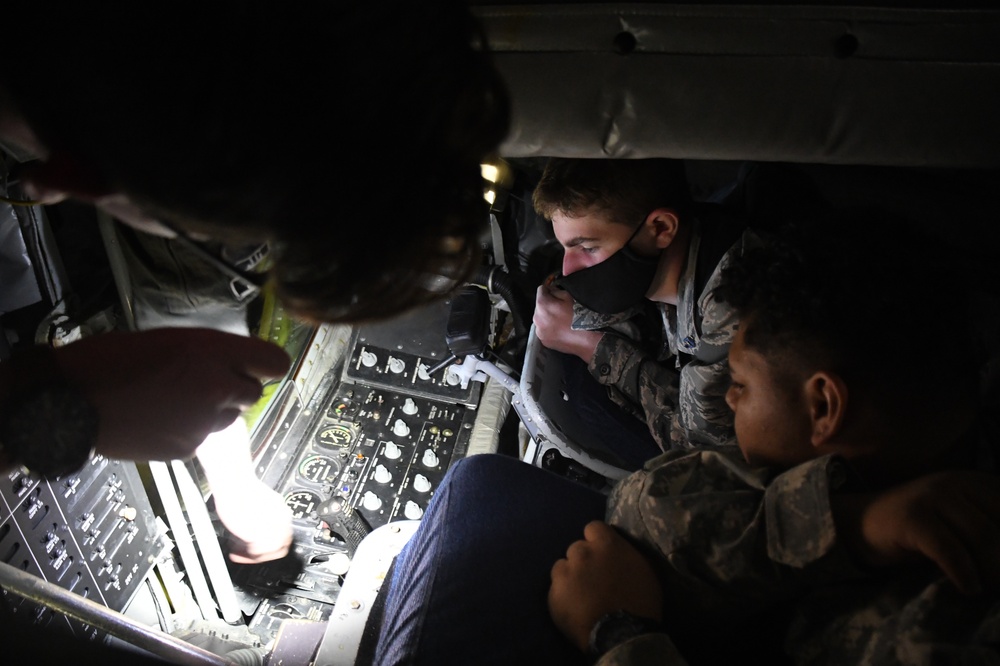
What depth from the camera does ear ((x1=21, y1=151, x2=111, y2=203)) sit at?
0.75 m

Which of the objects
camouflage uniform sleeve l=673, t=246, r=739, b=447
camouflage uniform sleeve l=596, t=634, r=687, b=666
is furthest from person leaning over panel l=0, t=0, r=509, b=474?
camouflage uniform sleeve l=673, t=246, r=739, b=447

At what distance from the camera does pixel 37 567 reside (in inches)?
49.8

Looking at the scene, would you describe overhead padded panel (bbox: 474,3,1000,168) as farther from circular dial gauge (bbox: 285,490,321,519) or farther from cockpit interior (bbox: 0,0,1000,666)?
circular dial gauge (bbox: 285,490,321,519)

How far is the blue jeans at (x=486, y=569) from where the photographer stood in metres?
1.20

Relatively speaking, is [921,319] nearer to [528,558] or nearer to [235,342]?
[528,558]

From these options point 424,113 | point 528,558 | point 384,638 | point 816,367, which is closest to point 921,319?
point 816,367

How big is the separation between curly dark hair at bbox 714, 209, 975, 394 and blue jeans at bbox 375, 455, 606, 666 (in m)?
0.57

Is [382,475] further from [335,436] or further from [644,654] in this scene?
[644,654]

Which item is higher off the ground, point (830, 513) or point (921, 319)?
point (921, 319)

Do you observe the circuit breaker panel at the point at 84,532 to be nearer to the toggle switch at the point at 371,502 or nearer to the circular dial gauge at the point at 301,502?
the circular dial gauge at the point at 301,502

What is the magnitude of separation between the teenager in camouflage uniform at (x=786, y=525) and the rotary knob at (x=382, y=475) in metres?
1.15

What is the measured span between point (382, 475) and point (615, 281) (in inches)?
46.9

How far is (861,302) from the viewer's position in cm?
A: 131

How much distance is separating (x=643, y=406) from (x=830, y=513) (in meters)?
1.42
